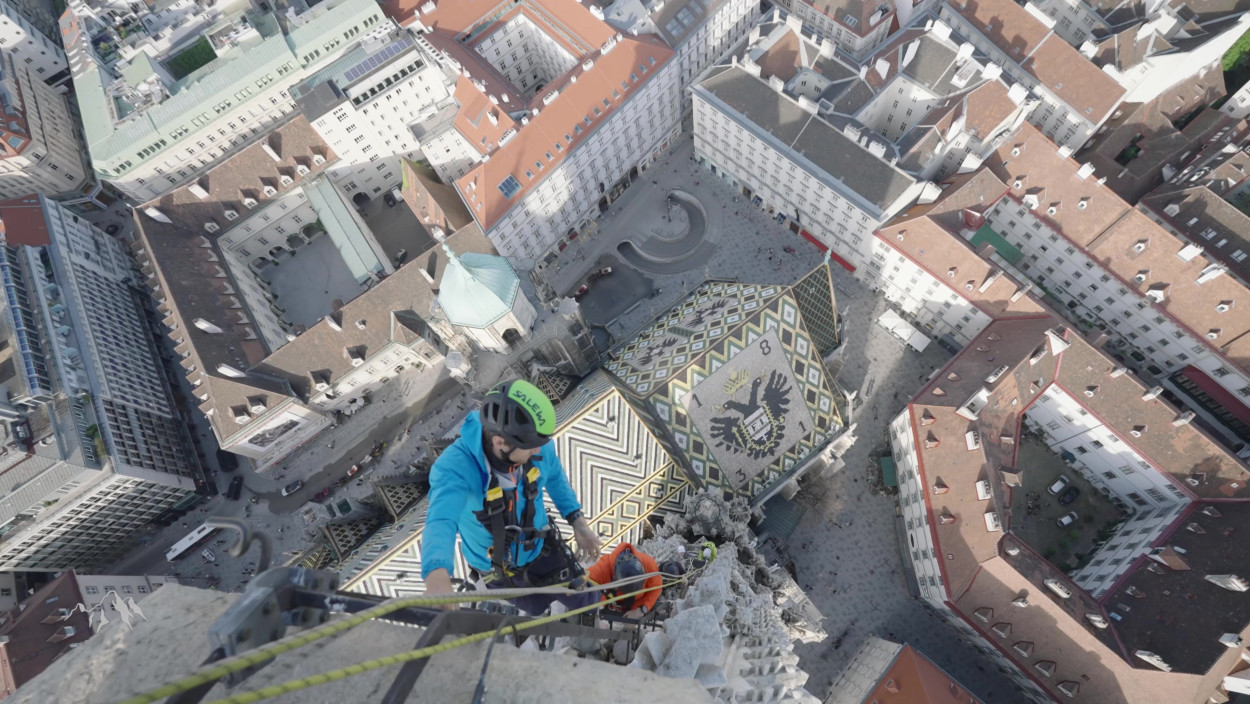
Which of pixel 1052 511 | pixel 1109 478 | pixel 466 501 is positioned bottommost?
pixel 1052 511

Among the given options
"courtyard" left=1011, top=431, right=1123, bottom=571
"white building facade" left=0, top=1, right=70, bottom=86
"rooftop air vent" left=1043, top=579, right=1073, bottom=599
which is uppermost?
"white building facade" left=0, top=1, right=70, bottom=86

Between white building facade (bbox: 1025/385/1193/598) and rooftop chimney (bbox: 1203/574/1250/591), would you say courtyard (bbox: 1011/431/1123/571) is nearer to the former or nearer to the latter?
white building facade (bbox: 1025/385/1193/598)

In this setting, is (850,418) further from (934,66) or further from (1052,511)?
(934,66)

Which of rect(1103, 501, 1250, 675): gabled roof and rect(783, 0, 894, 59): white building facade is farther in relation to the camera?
rect(783, 0, 894, 59): white building facade

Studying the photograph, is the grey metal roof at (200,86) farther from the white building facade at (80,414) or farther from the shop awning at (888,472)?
the shop awning at (888,472)

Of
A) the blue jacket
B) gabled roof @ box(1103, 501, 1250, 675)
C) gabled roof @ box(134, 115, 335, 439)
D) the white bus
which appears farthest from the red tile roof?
gabled roof @ box(1103, 501, 1250, 675)

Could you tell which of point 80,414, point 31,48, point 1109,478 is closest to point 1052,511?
point 1109,478

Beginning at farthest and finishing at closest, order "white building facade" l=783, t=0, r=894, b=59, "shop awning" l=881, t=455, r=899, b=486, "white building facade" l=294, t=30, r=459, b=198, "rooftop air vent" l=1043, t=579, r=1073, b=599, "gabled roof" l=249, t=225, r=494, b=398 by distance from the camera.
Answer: "white building facade" l=783, t=0, r=894, b=59, "white building facade" l=294, t=30, r=459, b=198, "gabled roof" l=249, t=225, r=494, b=398, "shop awning" l=881, t=455, r=899, b=486, "rooftop air vent" l=1043, t=579, r=1073, b=599
